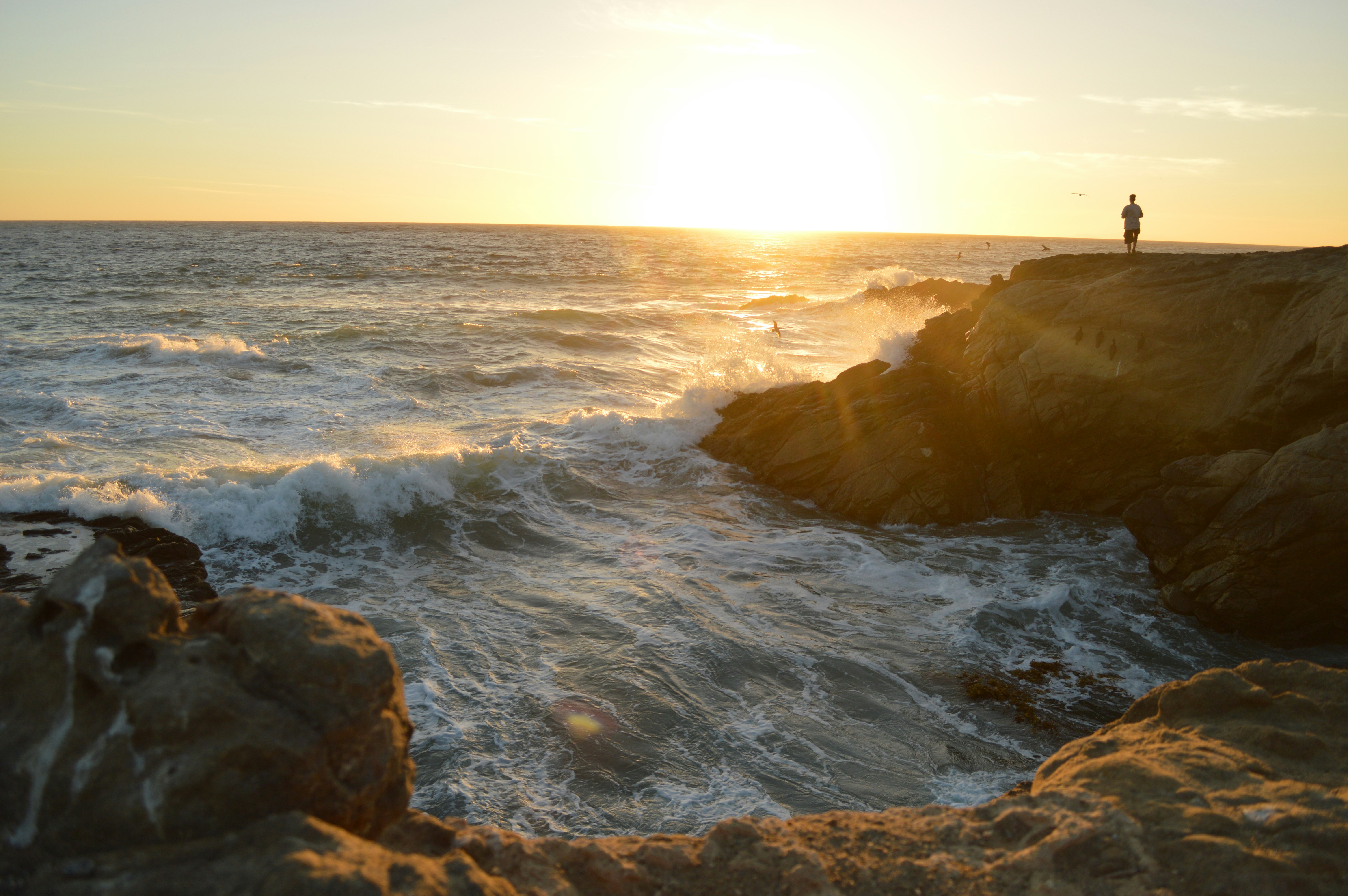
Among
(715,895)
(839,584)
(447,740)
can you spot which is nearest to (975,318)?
(839,584)

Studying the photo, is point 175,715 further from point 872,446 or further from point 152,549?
point 872,446

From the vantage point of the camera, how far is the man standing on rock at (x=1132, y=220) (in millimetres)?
16594

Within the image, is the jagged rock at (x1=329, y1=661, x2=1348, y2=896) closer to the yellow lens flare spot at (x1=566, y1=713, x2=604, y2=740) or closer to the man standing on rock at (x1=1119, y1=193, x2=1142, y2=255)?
the yellow lens flare spot at (x1=566, y1=713, x2=604, y2=740)

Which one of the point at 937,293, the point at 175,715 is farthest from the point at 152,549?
the point at 937,293

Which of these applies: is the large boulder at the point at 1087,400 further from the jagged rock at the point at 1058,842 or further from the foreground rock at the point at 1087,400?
the jagged rock at the point at 1058,842

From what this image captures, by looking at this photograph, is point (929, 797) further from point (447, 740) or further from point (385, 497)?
point (385, 497)

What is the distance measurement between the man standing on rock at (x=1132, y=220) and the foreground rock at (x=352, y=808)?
52.9 ft

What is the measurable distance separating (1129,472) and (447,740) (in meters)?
10.2

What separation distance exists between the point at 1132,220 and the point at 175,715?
19.5 metres

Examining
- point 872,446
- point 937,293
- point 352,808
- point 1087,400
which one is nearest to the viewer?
point 352,808

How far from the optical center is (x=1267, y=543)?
7.61 meters

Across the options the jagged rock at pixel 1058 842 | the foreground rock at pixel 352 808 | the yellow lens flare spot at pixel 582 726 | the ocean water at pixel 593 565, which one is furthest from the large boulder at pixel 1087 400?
the foreground rock at pixel 352 808

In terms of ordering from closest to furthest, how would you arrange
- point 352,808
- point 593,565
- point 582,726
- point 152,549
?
1. point 352,808
2. point 582,726
3. point 152,549
4. point 593,565

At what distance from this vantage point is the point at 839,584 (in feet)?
29.6
